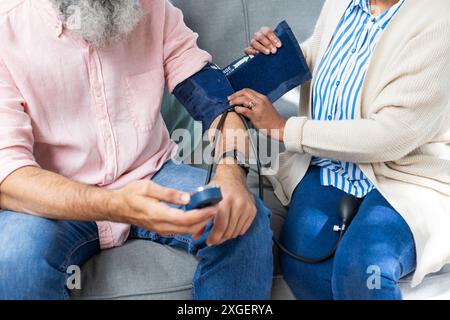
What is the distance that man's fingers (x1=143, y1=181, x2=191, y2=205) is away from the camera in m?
0.99

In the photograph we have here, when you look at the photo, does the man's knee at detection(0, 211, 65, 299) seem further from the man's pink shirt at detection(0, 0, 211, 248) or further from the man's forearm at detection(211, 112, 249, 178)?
the man's forearm at detection(211, 112, 249, 178)

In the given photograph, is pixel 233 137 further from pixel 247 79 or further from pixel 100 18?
pixel 100 18

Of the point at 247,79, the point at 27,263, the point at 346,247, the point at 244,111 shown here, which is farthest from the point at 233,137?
the point at 27,263

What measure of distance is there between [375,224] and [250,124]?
34 cm

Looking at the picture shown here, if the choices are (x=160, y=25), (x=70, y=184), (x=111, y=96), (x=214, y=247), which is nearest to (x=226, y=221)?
(x=214, y=247)

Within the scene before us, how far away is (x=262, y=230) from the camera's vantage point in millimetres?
1158

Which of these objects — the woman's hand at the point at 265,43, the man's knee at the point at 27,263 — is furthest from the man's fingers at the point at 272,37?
the man's knee at the point at 27,263

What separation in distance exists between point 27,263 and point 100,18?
480 millimetres

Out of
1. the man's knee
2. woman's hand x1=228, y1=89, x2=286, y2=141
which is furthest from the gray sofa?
woman's hand x1=228, y1=89, x2=286, y2=141

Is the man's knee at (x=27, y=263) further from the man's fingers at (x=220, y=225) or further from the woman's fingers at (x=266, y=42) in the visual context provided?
the woman's fingers at (x=266, y=42)

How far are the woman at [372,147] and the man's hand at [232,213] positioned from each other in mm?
219

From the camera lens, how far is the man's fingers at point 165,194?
3.25ft

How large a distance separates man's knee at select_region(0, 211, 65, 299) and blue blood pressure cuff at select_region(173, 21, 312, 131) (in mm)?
438

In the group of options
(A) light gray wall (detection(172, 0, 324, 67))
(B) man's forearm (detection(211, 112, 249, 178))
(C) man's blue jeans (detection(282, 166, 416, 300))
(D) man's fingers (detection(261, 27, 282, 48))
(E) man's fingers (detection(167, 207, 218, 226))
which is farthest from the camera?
(A) light gray wall (detection(172, 0, 324, 67))
